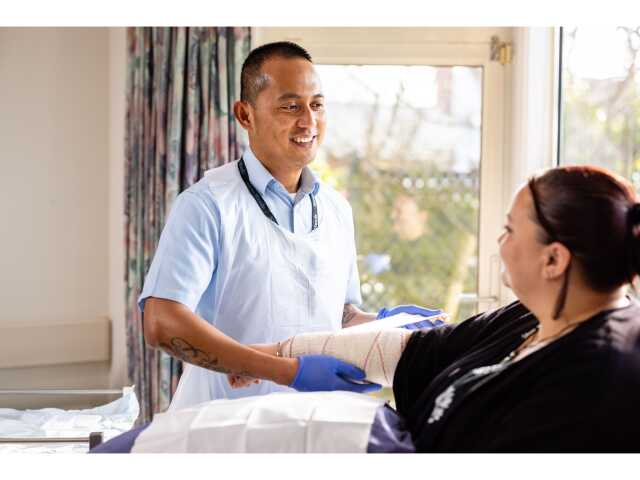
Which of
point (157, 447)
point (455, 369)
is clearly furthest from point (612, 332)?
point (157, 447)

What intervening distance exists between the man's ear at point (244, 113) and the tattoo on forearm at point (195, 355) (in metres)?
0.61

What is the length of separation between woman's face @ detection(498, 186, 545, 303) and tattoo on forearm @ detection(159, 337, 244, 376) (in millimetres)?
589

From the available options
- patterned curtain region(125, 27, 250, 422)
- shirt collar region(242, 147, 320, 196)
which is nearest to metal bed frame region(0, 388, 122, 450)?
shirt collar region(242, 147, 320, 196)

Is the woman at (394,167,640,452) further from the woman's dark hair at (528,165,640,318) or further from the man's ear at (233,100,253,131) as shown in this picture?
the man's ear at (233,100,253,131)

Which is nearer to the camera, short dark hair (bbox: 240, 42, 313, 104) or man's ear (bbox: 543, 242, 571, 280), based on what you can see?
man's ear (bbox: 543, 242, 571, 280)

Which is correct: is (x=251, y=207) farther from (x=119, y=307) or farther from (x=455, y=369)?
(x=119, y=307)

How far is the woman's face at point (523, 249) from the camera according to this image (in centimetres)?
126

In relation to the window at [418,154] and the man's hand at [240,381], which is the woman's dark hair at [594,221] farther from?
the window at [418,154]

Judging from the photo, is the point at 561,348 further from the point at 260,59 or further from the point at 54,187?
the point at 54,187

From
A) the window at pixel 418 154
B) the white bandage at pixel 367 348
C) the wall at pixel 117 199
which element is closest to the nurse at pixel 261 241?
the white bandage at pixel 367 348

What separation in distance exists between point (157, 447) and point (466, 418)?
47cm

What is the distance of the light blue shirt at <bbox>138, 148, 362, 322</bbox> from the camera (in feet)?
5.75
